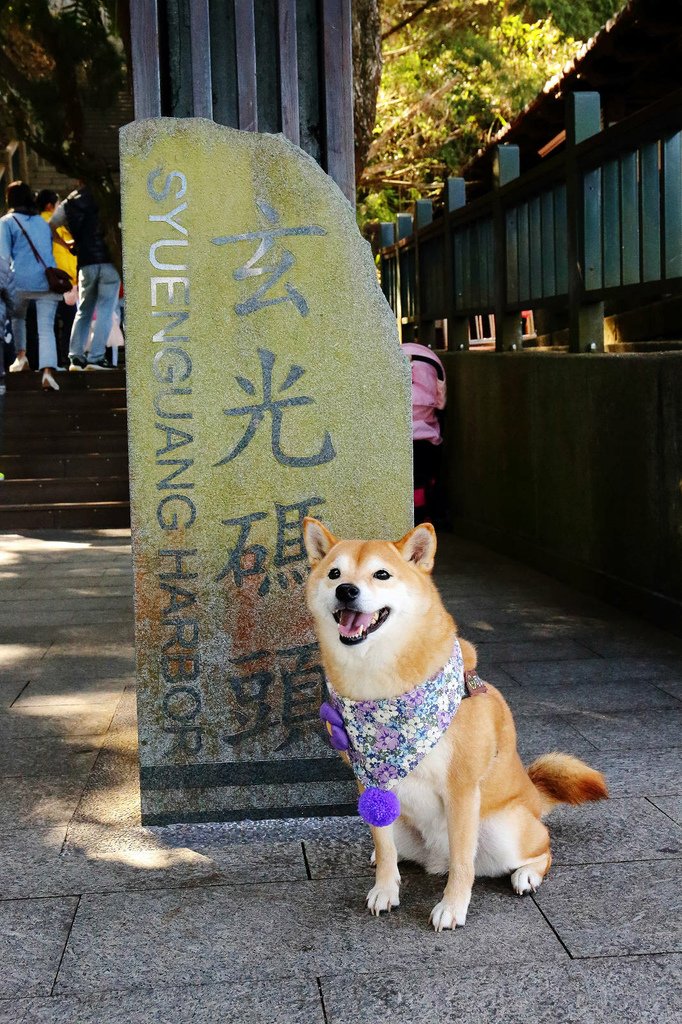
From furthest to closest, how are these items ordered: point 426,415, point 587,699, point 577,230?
point 426,415, point 577,230, point 587,699

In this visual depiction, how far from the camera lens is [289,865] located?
4.23 m

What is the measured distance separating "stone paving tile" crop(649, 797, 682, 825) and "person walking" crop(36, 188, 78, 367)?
12.3 m

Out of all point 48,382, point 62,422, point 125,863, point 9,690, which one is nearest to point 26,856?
point 125,863

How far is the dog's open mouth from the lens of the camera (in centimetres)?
364

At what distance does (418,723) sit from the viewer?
12.3ft

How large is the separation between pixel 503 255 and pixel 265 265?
731 centimetres

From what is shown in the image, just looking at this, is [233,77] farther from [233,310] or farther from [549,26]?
[549,26]

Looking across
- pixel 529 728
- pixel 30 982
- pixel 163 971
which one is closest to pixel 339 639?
pixel 163 971

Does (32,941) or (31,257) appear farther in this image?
(31,257)

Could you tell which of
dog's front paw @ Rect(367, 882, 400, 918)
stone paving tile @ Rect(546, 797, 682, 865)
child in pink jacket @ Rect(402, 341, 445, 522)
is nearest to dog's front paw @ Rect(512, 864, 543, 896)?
stone paving tile @ Rect(546, 797, 682, 865)

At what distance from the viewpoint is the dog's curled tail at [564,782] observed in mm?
4242

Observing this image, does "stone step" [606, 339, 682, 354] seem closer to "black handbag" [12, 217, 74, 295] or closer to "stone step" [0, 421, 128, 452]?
"stone step" [0, 421, 128, 452]

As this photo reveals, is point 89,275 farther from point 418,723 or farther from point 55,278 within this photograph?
point 418,723

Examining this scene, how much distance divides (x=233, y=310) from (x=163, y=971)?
223 centimetres
